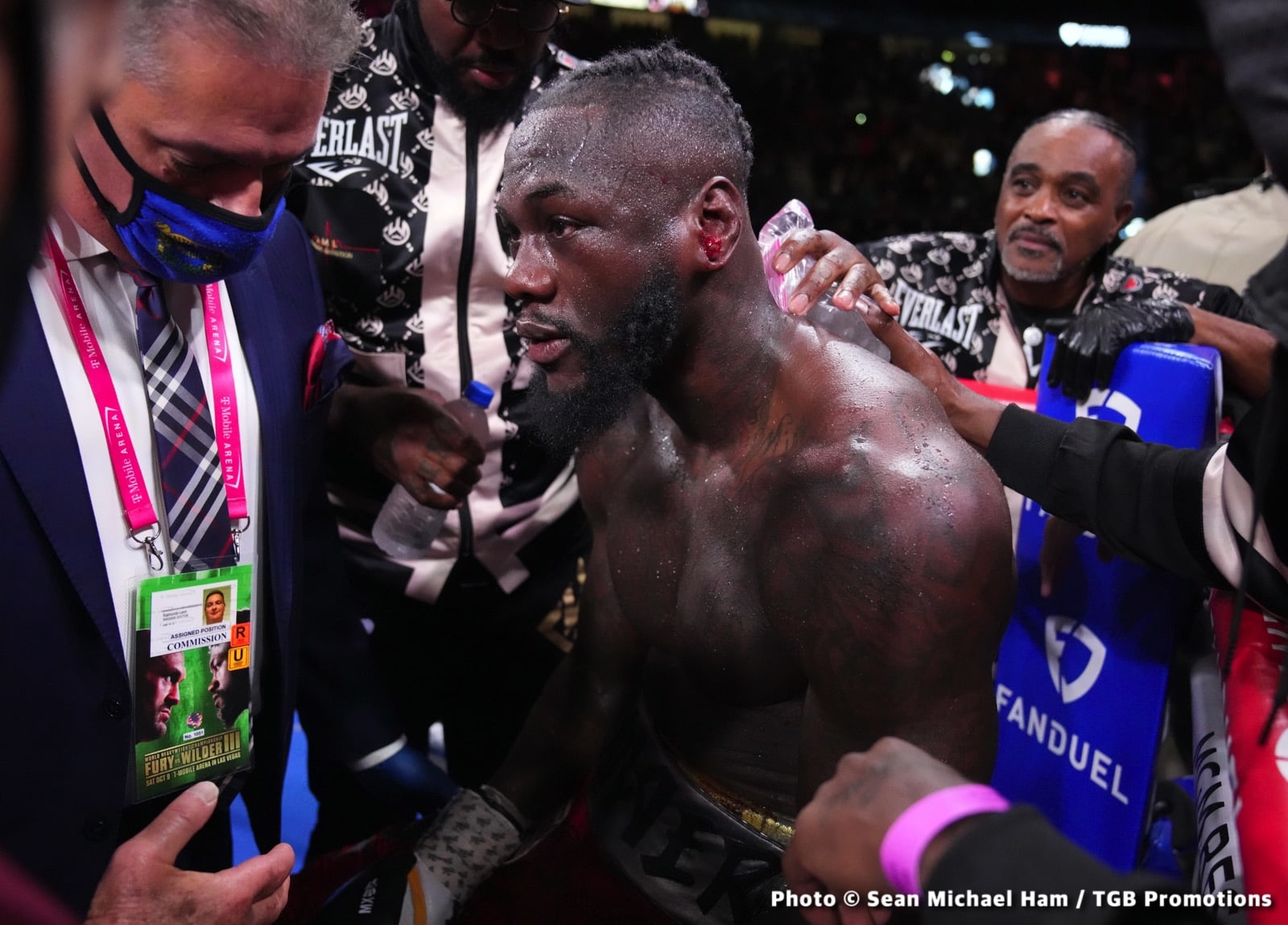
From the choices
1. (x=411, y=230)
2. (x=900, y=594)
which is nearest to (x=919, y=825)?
(x=900, y=594)

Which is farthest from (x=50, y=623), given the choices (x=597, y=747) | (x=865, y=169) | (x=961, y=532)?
(x=865, y=169)

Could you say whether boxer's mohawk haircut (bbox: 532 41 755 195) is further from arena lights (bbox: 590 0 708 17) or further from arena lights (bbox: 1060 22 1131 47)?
arena lights (bbox: 1060 22 1131 47)

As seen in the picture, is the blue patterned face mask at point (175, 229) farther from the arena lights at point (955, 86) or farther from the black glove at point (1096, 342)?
the arena lights at point (955, 86)

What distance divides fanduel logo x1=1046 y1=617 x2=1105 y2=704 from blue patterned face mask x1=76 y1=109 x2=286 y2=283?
1574 mm

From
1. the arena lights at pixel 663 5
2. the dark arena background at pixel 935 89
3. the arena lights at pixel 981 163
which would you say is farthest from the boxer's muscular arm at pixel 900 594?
the arena lights at pixel 981 163

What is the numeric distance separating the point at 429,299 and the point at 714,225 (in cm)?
80

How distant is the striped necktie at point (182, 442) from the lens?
55.5 inches

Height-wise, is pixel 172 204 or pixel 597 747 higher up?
pixel 172 204

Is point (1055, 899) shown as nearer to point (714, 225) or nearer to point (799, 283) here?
point (714, 225)

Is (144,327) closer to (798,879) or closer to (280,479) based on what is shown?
(280,479)

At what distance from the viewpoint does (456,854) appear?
5.49 feet

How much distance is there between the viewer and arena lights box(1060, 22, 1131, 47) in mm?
8961

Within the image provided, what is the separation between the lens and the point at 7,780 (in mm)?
1239

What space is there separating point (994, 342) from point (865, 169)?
6353 millimetres
